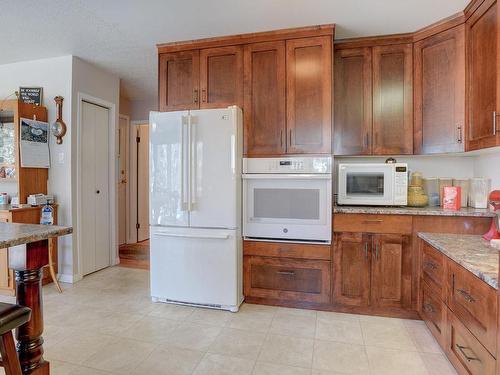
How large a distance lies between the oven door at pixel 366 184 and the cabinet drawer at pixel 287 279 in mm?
623

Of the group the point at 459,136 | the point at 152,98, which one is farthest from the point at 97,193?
the point at 459,136

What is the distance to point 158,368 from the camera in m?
1.81

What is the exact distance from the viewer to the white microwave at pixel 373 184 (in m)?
2.51

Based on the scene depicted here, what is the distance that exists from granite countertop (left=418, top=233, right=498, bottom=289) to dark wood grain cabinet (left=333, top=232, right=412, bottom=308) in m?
0.27

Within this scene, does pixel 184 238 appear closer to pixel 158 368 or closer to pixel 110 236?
pixel 158 368

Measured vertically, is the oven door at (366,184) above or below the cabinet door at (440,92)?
below

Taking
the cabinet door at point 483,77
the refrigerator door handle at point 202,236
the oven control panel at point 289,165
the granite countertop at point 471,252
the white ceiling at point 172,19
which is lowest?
the refrigerator door handle at point 202,236

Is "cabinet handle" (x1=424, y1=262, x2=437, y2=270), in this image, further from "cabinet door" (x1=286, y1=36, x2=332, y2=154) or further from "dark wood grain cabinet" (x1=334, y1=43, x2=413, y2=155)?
"cabinet door" (x1=286, y1=36, x2=332, y2=154)

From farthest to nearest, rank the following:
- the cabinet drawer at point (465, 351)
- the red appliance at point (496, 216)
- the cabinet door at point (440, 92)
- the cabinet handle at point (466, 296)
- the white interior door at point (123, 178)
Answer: the white interior door at point (123, 178), the cabinet door at point (440, 92), the red appliance at point (496, 216), the cabinet handle at point (466, 296), the cabinet drawer at point (465, 351)

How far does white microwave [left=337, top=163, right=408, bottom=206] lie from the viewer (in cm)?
251

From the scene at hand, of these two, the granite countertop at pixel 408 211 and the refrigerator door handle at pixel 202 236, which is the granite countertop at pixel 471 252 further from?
the refrigerator door handle at pixel 202 236

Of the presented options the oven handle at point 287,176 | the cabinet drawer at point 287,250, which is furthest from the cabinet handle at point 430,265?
the oven handle at point 287,176

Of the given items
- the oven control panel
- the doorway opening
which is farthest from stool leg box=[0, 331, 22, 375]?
the doorway opening

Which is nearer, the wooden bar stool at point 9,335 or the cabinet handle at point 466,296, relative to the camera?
the wooden bar stool at point 9,335
